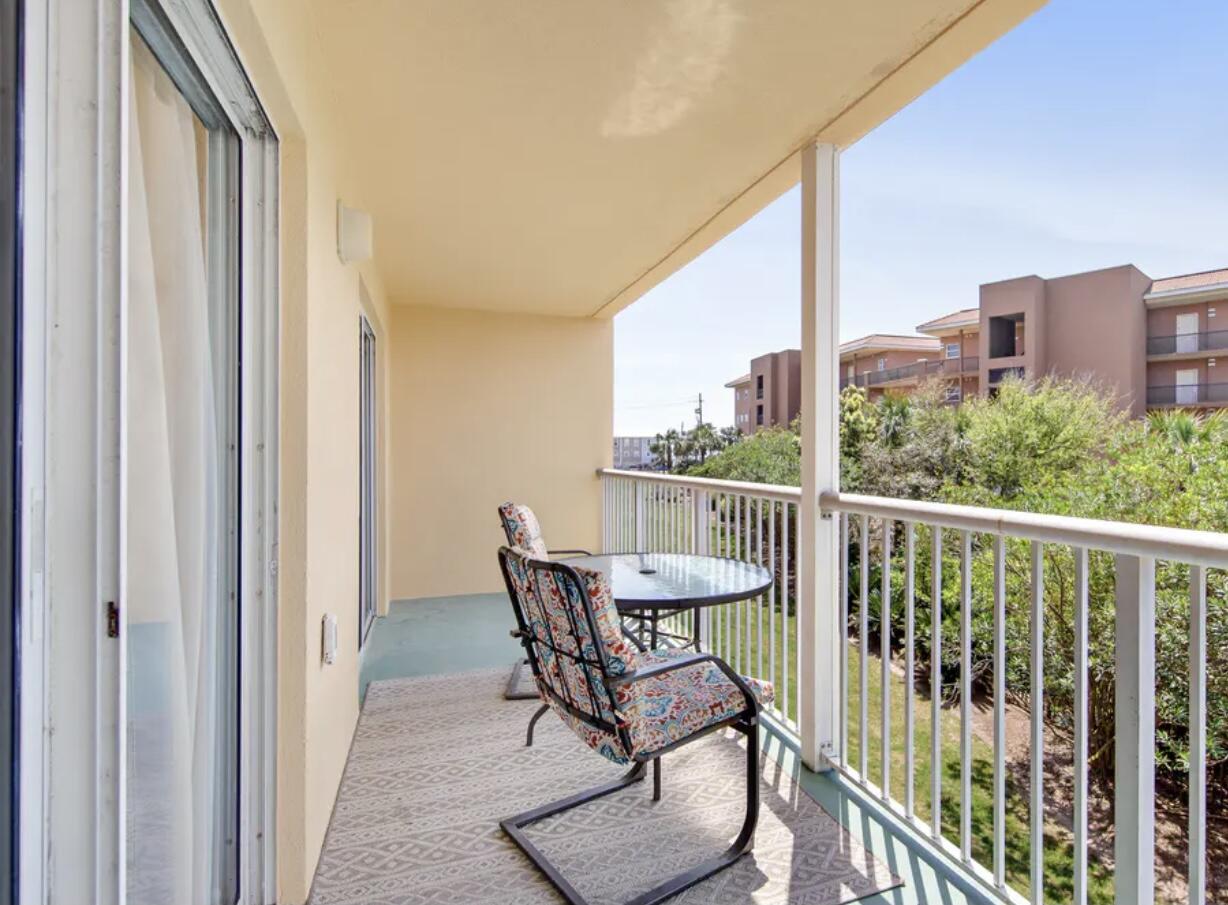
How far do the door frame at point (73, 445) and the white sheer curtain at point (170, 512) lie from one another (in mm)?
99

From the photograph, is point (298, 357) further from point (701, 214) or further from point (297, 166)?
point (701, 214)

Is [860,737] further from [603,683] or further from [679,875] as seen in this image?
[603,683]

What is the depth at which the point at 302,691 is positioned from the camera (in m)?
1.70

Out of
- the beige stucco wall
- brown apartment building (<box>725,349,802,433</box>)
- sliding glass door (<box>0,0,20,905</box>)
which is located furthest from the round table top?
brown apartment building (<box>725,349,802,433</box>)

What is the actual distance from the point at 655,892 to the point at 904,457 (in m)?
7.04

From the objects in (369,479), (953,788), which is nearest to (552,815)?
(953,788)

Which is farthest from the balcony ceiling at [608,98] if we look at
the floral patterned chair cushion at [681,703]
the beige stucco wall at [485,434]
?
the floral patterned chair cushion at [681,703]

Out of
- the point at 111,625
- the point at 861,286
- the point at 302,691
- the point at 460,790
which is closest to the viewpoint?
the point at 111,625

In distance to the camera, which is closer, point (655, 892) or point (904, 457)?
point (655, 892)

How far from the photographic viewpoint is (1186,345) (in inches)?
220

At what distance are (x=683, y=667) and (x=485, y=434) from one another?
13.0 feet

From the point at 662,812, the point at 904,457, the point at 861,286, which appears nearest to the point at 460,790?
the point at 662,812

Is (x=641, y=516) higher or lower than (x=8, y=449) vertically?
lower

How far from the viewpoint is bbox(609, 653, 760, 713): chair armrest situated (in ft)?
5.41
